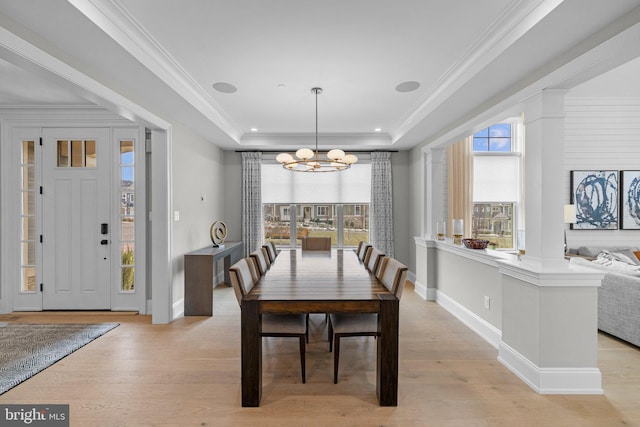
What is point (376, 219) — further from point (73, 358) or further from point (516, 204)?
point (73, 358)

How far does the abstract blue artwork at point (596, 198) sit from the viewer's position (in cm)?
549

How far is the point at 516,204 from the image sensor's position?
19.6 feet

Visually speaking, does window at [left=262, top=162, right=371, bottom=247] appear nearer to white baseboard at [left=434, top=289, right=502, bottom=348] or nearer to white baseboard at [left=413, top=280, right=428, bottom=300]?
white baseboard at [left=413, top=280, right=428, bottom=300]

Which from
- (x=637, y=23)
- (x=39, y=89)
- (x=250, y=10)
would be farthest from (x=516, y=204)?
(x=39, y=89)

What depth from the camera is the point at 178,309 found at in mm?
4125

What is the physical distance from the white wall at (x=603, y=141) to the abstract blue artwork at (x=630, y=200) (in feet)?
0.37

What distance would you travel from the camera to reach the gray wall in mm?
6152

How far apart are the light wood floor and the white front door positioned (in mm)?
1223

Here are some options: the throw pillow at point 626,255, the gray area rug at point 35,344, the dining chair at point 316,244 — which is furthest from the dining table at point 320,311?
the throw pillow at point 626,255

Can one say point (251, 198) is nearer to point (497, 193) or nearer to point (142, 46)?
point (142, 46)

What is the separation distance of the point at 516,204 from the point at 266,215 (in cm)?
468

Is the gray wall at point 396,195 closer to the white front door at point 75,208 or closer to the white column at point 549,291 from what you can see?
the white front door at point 75,208

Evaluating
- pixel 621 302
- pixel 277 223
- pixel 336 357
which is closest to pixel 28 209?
pixel 277 223

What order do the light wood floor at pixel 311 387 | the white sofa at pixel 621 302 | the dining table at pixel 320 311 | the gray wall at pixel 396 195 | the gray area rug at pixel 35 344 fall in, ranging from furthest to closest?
the gray wall at pixel 396 195, the white sofa at pixel 621 302, the gray area rug at pixel 35 344, the dining table at pixel 320 311, the light wood floor at pixel 311 387
